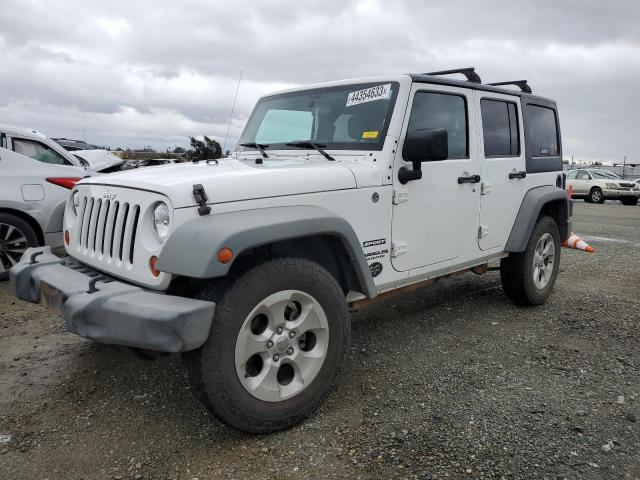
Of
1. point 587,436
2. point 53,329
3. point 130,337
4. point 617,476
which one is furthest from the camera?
point 53,329

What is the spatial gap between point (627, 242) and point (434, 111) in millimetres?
7480

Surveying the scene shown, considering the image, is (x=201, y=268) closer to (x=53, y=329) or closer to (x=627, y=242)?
(x=53, y=329)

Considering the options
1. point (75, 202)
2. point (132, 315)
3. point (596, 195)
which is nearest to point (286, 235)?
point (132, 315)

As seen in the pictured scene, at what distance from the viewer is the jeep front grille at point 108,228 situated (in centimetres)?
262

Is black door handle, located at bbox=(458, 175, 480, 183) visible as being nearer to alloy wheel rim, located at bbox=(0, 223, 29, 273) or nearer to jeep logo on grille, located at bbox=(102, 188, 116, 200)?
jeep logo on grille, located at bbox=(102, 188, 116, 200)

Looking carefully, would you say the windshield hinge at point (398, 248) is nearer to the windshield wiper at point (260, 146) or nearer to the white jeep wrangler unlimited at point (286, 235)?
the white jeep wrangler unlimited at point (286, 235)

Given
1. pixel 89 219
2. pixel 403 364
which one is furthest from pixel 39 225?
pixel 403 364

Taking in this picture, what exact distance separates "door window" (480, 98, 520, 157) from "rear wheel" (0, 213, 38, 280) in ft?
15.9

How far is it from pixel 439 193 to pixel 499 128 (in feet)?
3.87

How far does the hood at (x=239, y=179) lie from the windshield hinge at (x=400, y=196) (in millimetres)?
378

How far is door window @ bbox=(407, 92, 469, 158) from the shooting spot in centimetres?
350

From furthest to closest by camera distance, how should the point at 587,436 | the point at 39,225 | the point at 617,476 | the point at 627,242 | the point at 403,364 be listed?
the point at 627,242 → the point at 39,225 → the point at 403,364 → the point at 587,436 → the point at 617,476

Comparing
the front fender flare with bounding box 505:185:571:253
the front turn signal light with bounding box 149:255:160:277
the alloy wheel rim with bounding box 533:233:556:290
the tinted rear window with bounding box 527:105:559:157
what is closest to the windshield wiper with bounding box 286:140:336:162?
the front turn signal light with bounding box 149:255:160:277

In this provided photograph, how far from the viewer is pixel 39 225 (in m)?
5.70
